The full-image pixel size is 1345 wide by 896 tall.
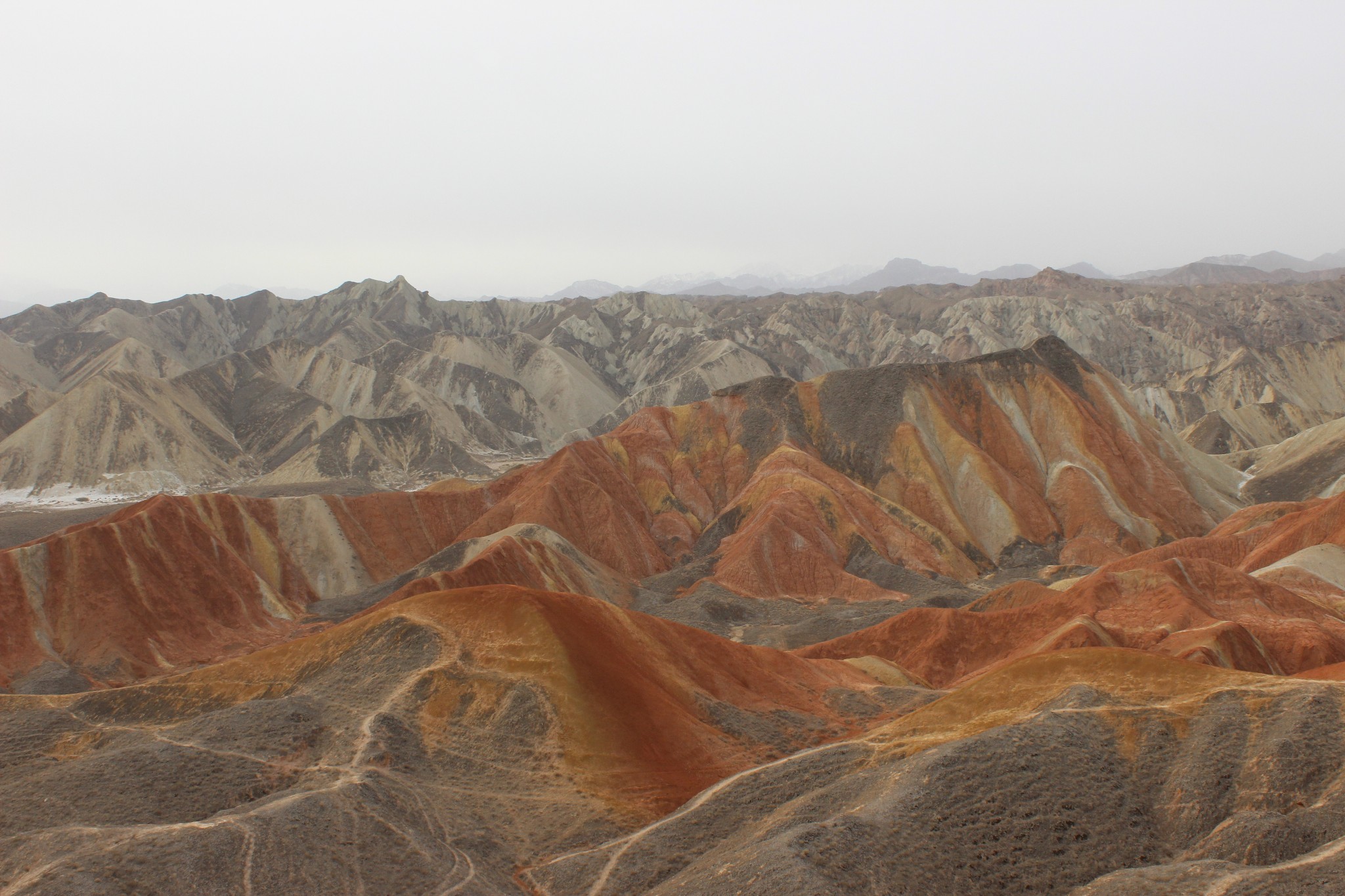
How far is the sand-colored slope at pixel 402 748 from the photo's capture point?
21.3 metres

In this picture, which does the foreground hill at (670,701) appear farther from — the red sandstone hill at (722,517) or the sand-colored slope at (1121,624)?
the red sandstone hill at (722,517)

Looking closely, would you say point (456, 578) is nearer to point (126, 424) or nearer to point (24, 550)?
point (24, 550)

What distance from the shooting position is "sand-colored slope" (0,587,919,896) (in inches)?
838

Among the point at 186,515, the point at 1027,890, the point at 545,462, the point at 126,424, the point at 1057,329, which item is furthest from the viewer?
the point at 1057,329

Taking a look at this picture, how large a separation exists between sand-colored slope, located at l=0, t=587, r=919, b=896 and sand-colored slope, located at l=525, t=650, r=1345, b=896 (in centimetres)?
342

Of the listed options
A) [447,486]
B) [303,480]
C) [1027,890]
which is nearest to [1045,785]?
[1027,890]

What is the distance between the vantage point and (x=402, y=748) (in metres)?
28.4

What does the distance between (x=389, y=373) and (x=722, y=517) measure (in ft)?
294

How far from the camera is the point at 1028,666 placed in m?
30.4

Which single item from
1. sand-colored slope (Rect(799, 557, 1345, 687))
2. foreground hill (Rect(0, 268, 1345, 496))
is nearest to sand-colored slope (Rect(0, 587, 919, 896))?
sand-colored slope (Rect(799, 557, 1345, 687))

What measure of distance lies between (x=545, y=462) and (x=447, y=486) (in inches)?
518

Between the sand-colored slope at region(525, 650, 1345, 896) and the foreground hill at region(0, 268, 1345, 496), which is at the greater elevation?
the foreground hill at region(0, 268, 1345, 496)

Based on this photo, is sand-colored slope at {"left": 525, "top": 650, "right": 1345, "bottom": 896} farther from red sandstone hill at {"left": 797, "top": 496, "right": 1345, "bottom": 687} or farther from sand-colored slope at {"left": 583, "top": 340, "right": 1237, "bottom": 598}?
sand-colored slope at {"left": 583, "top": 340, "right": 1237, "bottom": 598}

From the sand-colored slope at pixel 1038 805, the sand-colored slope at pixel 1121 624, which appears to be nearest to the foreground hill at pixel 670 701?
the sand-colored slope at pixel 1038 805
